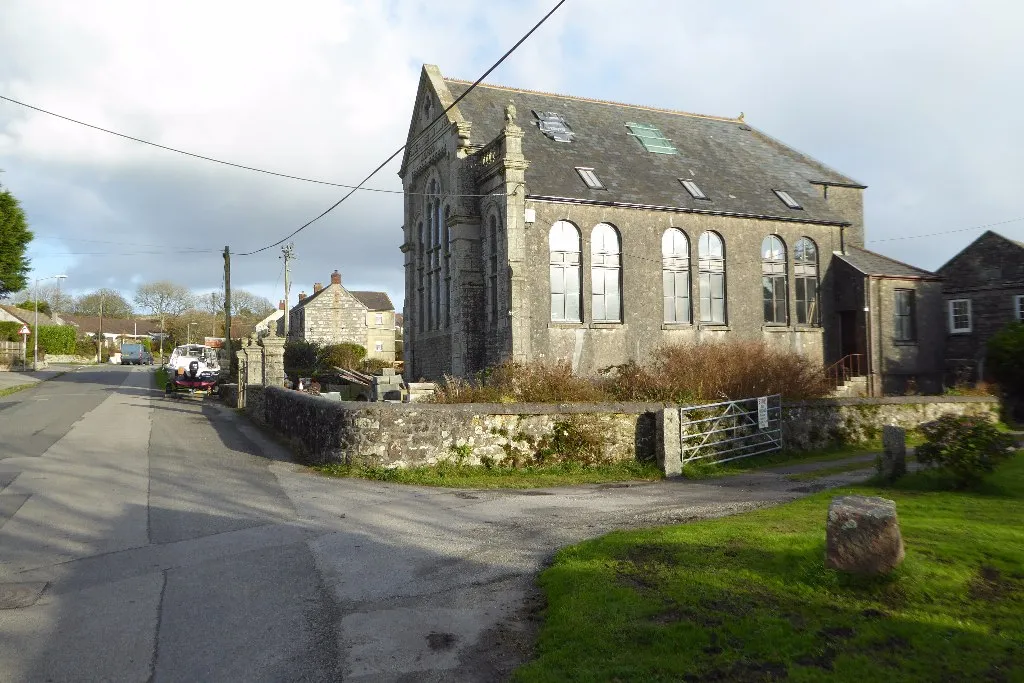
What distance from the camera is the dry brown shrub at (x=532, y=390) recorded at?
14352 millimetres

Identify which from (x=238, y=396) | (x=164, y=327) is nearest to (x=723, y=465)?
(x=238, y=396)

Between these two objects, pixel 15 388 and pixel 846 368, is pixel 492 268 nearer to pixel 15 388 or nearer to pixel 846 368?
pixel 846 368

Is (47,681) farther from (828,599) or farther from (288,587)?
(828,599)

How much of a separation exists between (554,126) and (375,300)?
50632 millimetres

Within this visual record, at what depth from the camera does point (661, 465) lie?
13758 mm

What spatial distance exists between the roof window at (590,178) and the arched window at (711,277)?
14.1 ft

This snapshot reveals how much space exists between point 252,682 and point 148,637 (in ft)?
4.17

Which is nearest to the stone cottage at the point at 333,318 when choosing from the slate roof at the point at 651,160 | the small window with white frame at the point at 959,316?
the slate roof at the point at 651,160

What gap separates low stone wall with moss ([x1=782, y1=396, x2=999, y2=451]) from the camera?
16766 millimetres

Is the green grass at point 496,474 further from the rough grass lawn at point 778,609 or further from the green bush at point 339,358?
the green bush at point 339,358

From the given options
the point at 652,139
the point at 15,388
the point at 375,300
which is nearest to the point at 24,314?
the point at 375,300

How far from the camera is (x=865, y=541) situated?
5.55m

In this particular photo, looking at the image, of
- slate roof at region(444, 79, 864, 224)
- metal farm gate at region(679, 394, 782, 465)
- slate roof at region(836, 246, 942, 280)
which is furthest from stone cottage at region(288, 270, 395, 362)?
metal farm gate at region(679, 394, 782, 465)

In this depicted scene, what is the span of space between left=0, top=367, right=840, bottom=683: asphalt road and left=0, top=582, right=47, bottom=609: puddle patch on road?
23mm
